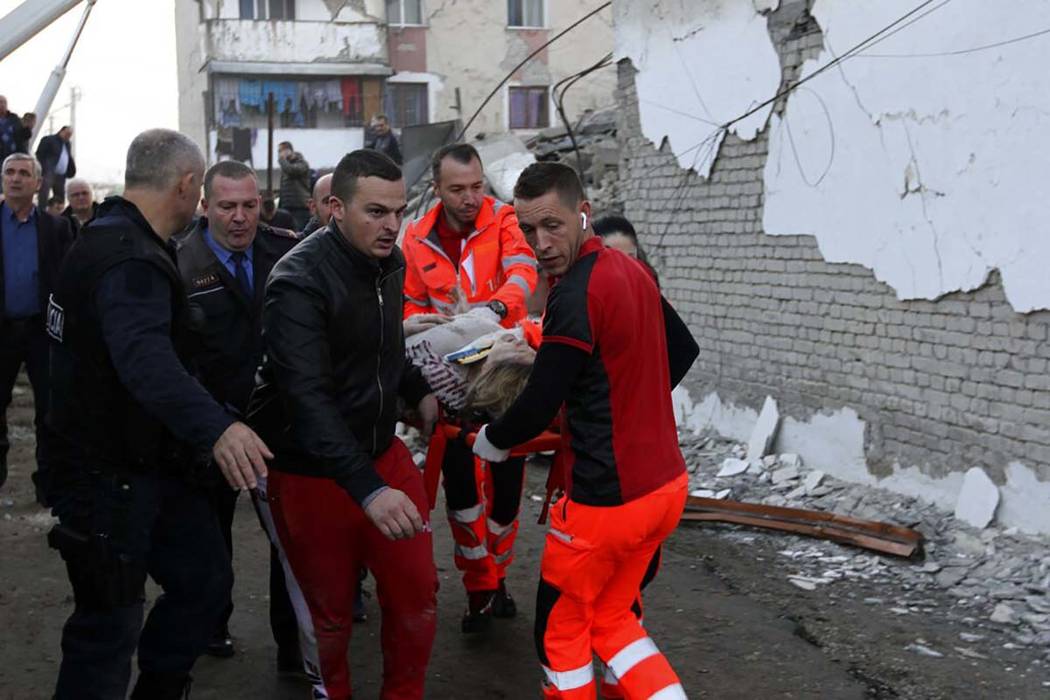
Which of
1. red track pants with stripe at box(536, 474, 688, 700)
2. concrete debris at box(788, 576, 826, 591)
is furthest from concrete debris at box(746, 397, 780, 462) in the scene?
red track pants with stripe at box(536, 474, 688, 700)

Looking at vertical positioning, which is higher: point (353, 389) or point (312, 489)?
point (353, 389)

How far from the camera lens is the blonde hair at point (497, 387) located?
13.9 ft

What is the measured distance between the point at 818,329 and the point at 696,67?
8.54ft

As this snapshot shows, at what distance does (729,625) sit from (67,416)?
3.39 meters

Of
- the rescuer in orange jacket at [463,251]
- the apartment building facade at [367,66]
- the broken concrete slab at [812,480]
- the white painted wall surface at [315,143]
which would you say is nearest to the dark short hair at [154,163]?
the rescuer in orange jacket at [463,251]

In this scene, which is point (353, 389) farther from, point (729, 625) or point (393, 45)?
point (393, 45)

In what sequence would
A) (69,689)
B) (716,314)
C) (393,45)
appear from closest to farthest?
(69,689) < (716,314) < (393,45)

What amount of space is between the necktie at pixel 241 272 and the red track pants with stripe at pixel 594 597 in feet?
6.00

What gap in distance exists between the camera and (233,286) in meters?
4.59

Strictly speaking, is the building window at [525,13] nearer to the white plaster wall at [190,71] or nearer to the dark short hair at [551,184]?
the white plaster wall at [190,71]

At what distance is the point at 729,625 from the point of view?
5492 mm

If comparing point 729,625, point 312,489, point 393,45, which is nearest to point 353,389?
point 312,489

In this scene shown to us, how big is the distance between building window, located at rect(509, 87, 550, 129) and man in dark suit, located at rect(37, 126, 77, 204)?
18.0 m

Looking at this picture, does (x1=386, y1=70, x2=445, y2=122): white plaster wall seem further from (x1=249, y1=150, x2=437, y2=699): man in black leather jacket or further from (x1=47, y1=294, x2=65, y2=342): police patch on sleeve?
(x1=47, y1=294, x2=65, y2=342): police patch on sleeve
